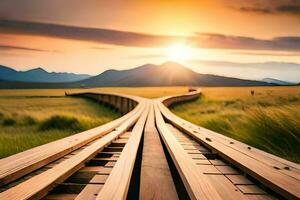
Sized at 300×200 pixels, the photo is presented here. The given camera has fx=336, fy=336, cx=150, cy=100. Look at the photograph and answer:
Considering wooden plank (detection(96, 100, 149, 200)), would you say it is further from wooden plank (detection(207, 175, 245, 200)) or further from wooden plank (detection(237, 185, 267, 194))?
wooden plank (detection(237, 185, 267, 194))

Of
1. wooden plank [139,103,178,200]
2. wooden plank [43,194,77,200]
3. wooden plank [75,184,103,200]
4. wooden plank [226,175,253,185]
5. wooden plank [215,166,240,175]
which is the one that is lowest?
wooden plank [43,194,77,200]

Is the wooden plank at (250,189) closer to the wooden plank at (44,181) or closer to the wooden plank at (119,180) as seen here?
the wooden plank at (119,180)

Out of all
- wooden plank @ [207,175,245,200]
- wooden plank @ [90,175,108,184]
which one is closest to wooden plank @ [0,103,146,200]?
wooden plank @ [90,175,108,184]

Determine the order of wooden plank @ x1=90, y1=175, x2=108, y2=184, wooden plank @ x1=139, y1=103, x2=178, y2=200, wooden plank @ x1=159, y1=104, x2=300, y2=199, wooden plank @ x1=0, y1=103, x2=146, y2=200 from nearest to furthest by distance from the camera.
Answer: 1. wooden plank @ x1=0, y1=103, x2=146, y2=200
2. wooden plank @ x1=159, y1=104, x2=300, y2=199
3. wooden plank @ x1=139, y1=103, x2=178, y2=200
4. wooden plank @ x1=90, y1=175, x2=108, y2=184

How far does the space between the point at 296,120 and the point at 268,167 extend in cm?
272

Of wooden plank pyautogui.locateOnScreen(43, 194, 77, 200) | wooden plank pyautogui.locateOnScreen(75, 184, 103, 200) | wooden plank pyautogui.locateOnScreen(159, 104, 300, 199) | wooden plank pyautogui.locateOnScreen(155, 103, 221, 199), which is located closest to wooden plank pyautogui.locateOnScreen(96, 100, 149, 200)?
wooden plank pyautogui.locateOnScreen(75, 184, 103, 200)

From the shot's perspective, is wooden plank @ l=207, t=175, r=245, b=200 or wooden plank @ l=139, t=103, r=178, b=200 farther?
wooden plank @ l=139, t=103, r=178, b=200

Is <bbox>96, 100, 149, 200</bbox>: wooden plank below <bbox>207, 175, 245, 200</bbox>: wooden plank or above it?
above

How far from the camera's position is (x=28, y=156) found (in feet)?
10.1

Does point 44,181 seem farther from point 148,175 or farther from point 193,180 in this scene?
point 193,180

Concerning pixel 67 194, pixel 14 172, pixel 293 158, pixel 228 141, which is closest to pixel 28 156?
pixel 14 172

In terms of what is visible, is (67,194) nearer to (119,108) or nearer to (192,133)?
(192,133)

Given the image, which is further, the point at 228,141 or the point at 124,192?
the point at 228,141

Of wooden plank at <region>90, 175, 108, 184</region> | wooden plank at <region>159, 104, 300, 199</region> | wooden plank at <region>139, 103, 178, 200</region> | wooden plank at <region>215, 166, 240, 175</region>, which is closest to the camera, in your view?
wooden plank at <region>159, 104, 300, 199</region>
